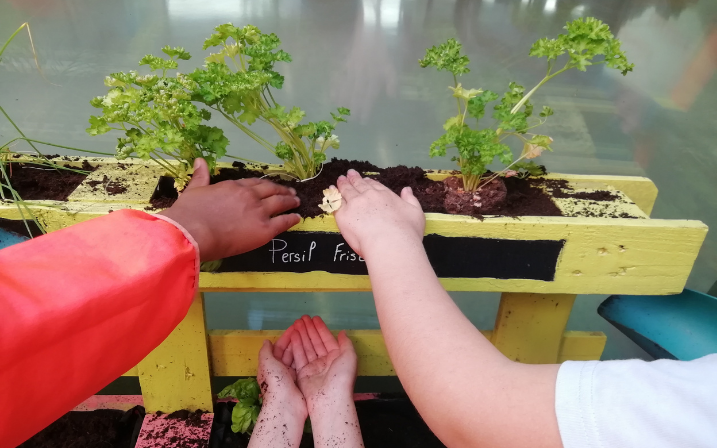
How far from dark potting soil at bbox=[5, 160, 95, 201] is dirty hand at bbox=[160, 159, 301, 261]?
0.32 m

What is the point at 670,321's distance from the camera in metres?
1.14

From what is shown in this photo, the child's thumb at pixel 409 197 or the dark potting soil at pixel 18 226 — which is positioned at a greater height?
the child's thumb at pixel 409 197

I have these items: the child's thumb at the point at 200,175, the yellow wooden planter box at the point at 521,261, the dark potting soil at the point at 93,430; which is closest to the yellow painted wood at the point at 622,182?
the yellow wooden planter box at the point at 521,261

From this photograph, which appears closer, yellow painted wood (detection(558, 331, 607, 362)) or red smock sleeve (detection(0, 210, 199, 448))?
red smock sleeve (detection(0, 210, 199, 448))

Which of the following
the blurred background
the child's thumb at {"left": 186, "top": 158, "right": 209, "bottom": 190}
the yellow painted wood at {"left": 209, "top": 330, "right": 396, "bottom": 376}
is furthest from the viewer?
the blurred background

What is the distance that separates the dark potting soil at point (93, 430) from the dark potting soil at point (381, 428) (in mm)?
227

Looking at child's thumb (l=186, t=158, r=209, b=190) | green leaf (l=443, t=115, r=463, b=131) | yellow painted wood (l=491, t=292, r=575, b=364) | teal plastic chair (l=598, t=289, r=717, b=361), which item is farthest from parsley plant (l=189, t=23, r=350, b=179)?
teal plastic chair (l=598, t=289, r=717, b=361)

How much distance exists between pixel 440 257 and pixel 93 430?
1.04 m

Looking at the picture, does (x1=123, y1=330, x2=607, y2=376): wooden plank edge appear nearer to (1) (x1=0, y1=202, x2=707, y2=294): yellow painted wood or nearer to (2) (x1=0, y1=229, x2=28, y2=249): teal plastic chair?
(1) (x1=0, y1=202, x2=707, y2=294): yellow painted wood

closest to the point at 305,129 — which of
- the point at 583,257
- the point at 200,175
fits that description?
the point at 200,175

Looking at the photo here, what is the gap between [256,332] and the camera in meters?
1.31

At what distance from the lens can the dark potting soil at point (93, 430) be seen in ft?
4.04

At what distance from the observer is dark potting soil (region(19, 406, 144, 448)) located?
123cm

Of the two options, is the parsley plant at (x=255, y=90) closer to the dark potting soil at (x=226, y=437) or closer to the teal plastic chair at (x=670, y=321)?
the dark potting soil at (x=226, y=437)
